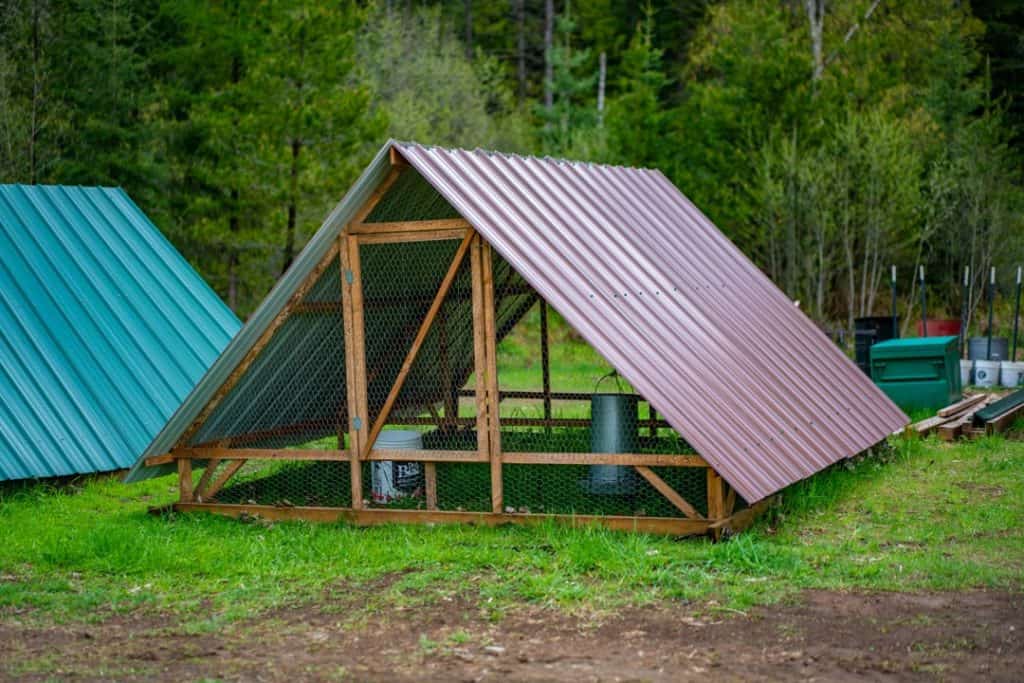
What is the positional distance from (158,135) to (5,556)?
17.7 m

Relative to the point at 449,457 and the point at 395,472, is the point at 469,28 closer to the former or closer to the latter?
the point at 395,472

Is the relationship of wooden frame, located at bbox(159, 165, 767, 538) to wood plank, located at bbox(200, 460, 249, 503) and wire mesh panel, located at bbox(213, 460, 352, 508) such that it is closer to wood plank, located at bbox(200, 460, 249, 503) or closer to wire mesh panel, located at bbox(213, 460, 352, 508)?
wood plank, located at bbox(200, 460, 249, 503)

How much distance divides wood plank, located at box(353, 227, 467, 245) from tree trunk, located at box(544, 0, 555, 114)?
105 ft

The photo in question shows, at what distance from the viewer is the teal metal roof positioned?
11086 mm

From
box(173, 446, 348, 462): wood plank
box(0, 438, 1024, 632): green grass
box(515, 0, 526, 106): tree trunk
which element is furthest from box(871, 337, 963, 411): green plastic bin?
box(515, 0, 526, 106): tree trunk

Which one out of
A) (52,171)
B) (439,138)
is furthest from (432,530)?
(439,138)

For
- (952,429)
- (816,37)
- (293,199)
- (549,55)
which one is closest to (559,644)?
(952,429)

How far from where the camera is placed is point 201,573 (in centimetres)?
809

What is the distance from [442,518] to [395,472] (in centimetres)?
99

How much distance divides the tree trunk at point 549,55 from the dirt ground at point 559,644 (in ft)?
114

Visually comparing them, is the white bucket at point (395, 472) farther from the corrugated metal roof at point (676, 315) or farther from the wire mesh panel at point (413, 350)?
the corrugated metal roof at point (676, 315)

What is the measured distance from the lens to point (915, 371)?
15.1 metres

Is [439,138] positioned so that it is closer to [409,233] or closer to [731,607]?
[409,233]

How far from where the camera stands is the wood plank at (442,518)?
27.8 ft
